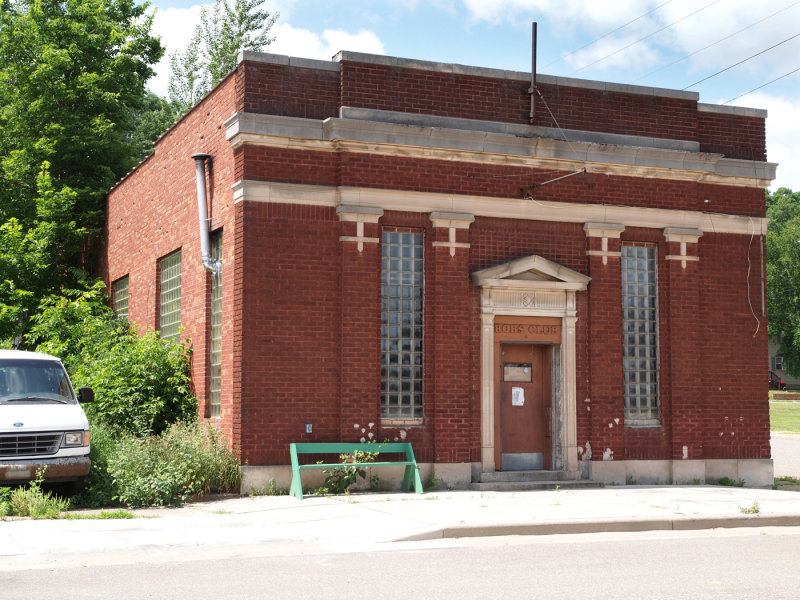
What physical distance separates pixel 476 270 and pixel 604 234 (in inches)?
104

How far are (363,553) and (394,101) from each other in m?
8.61

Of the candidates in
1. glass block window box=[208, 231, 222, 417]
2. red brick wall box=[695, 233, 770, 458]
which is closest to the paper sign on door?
red brick wall box=[695, 233, 770, 458]

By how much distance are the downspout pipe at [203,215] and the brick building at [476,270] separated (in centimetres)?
8

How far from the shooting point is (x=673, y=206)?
59.0 ft

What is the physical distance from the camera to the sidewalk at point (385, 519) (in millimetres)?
10688

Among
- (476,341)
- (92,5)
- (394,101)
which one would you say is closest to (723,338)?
(476,341)

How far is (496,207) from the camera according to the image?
661 inches

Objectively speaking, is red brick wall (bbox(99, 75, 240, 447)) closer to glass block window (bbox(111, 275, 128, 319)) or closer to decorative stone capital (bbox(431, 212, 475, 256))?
glass block window (bbox(111, 275, 128, 319))

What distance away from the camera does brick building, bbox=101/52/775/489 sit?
15469 mm

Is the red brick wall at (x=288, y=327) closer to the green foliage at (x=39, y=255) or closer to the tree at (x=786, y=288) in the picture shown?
the green foliage at (x=39, y=255)

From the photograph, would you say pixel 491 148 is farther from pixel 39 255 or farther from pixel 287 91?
pixel 39 255

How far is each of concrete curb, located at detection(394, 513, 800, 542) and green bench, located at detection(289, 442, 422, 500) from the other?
355 centimetres

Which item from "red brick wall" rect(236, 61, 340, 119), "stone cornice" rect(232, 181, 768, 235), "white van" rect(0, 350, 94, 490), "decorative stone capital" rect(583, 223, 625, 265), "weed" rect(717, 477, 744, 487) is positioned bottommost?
"weed" rect(717, 477, 744, 487)

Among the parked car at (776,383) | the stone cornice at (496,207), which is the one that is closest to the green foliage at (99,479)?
the stone cornice at (496,207)
